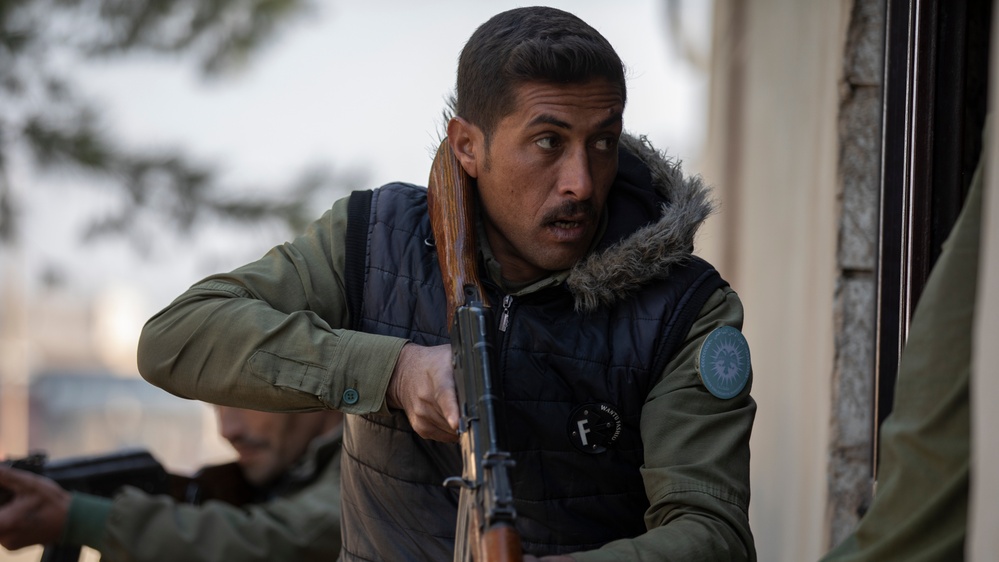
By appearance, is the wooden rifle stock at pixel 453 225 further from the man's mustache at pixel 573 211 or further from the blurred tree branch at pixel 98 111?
the blurred tree branch at pixel 98 111

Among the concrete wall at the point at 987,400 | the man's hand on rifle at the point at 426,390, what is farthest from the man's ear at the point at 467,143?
the concrete wall at the point at 987,400

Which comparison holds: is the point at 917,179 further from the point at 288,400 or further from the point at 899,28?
the point at 288,400

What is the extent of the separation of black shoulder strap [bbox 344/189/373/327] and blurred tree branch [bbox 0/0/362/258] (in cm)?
471

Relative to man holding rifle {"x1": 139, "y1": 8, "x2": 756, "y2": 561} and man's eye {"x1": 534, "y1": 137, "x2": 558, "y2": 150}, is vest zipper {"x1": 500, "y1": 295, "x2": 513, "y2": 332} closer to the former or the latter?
man holding rifle {"x1": 139, "y1": 8, "x2": 756, "y2": 561}

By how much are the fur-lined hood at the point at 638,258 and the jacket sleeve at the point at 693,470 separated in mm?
158

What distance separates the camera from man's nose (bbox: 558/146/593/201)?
2455 millimetres

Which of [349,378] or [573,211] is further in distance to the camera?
[573,211]

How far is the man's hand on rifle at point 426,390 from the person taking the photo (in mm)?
2215

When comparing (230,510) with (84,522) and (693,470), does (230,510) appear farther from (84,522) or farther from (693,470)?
(693,470)

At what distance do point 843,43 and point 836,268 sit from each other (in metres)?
0.68

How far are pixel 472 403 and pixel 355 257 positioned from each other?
69 cm

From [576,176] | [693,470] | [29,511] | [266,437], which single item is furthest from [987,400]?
[266,437]

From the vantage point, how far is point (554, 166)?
250 centimetres

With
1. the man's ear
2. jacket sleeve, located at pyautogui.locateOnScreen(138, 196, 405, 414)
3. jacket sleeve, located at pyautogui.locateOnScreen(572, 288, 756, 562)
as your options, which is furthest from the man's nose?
jacket sleeve, located at pyautogui.locateOnScreen(138, 196, 405, 414)
